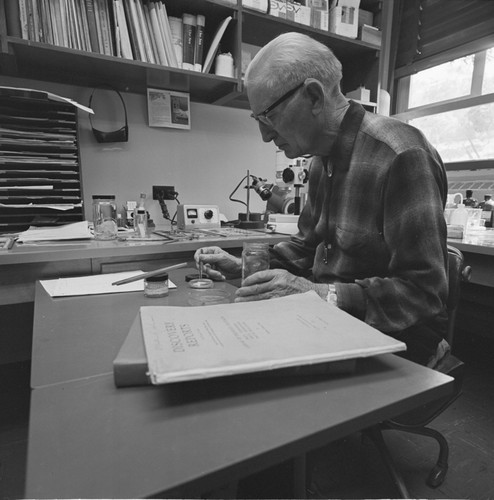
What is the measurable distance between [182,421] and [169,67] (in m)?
1.59

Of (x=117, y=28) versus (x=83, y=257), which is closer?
(x=83, y=257)

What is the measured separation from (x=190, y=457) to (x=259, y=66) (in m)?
0.97

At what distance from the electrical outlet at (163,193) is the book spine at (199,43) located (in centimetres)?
65

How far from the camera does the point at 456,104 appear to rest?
2.61 meters

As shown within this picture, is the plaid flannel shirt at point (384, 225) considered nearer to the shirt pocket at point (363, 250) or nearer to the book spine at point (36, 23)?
the shirt pocket at point (363, 250)

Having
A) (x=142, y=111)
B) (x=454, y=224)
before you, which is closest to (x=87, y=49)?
(x=142, y=111)

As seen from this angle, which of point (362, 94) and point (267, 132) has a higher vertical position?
point (362, 94)

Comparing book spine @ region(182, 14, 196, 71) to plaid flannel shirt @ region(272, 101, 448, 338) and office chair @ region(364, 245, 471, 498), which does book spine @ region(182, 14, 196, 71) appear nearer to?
plaid flannel shirt @ region(272, 101, 448, 338)

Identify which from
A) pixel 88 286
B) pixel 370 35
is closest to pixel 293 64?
pixel 88 286

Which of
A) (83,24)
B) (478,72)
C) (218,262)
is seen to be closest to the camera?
(218,262)

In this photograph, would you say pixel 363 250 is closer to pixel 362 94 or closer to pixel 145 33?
pixel 145 33

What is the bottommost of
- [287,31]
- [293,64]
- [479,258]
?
[479,258]

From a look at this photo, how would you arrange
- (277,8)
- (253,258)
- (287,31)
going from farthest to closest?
(287,31) < (277,8) < (253,258)

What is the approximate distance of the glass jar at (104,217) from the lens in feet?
4.82
